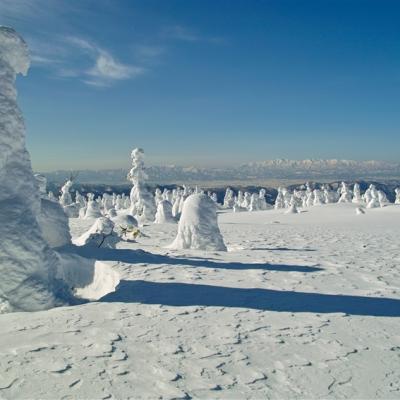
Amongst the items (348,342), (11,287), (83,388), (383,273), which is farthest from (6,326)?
(383,273)

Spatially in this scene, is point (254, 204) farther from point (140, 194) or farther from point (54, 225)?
point (54, 225)

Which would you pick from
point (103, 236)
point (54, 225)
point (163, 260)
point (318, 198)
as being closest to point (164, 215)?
point (103, 236)

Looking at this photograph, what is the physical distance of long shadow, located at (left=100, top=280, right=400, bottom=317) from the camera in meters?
7.66

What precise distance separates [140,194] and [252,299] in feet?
117

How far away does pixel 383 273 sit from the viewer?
35.6ft

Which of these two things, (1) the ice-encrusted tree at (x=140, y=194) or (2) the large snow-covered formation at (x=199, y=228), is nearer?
(2) the large snow-covered formation at (x=199, y=228)

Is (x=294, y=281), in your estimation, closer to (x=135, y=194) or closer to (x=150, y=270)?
(x=150, y=270)

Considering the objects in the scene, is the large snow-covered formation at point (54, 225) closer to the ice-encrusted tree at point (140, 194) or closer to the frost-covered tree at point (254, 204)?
the ice-encrusted tree at point (140, 194)

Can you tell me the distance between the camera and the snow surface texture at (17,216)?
736cm

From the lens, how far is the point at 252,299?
27.1 ft

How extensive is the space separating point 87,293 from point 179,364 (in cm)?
557

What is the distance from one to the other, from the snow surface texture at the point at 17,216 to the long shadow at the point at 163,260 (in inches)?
151

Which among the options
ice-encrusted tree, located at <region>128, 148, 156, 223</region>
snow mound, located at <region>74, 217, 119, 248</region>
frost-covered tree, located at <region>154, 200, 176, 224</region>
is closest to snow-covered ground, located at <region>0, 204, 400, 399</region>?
snow mound, located at <region>74, 217, 119, 248</region>

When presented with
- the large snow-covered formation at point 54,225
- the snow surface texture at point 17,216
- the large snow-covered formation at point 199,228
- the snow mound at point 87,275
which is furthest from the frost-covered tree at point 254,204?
the snow surface texture at point 17,216
